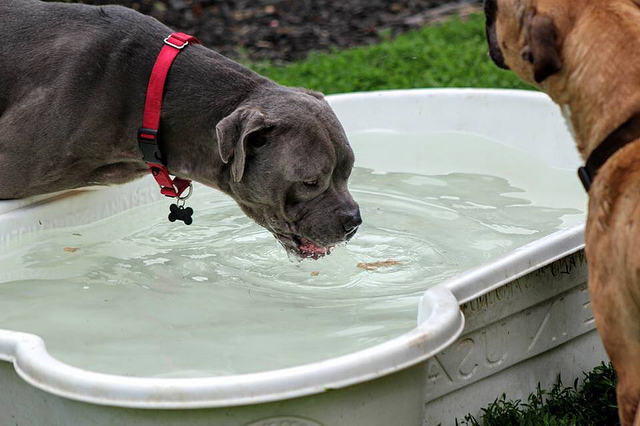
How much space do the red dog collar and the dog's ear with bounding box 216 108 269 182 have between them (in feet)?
1.50

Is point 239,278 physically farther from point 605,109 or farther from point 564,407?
point 605,109

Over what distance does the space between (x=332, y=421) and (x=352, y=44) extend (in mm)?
7849

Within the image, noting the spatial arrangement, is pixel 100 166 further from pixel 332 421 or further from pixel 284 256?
pixel 332 421

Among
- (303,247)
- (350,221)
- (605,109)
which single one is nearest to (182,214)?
(303,247)

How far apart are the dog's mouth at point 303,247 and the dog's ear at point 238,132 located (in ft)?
1.50

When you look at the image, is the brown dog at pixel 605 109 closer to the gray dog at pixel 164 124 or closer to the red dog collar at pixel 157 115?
the gray dog at pixel 164 124

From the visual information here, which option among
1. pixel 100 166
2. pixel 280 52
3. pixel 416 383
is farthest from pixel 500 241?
pixel 280 52

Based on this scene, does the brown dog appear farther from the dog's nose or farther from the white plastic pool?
the dog's nose

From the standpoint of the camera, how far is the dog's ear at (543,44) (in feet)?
11.9

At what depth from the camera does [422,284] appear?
15.7ft

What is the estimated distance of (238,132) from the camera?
464cm

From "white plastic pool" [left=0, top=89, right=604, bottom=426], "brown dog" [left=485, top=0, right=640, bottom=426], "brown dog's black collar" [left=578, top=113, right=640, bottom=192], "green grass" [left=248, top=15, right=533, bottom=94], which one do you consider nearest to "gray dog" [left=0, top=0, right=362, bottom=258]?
"white plastic pool" [left=0, top=89, right=604, bottom=426]

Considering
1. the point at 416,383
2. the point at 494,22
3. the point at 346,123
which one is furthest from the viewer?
the point at 346,123

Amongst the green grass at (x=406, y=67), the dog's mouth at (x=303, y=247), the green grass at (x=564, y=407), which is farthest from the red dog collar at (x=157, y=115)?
the green grass at (x=406, y=67)
